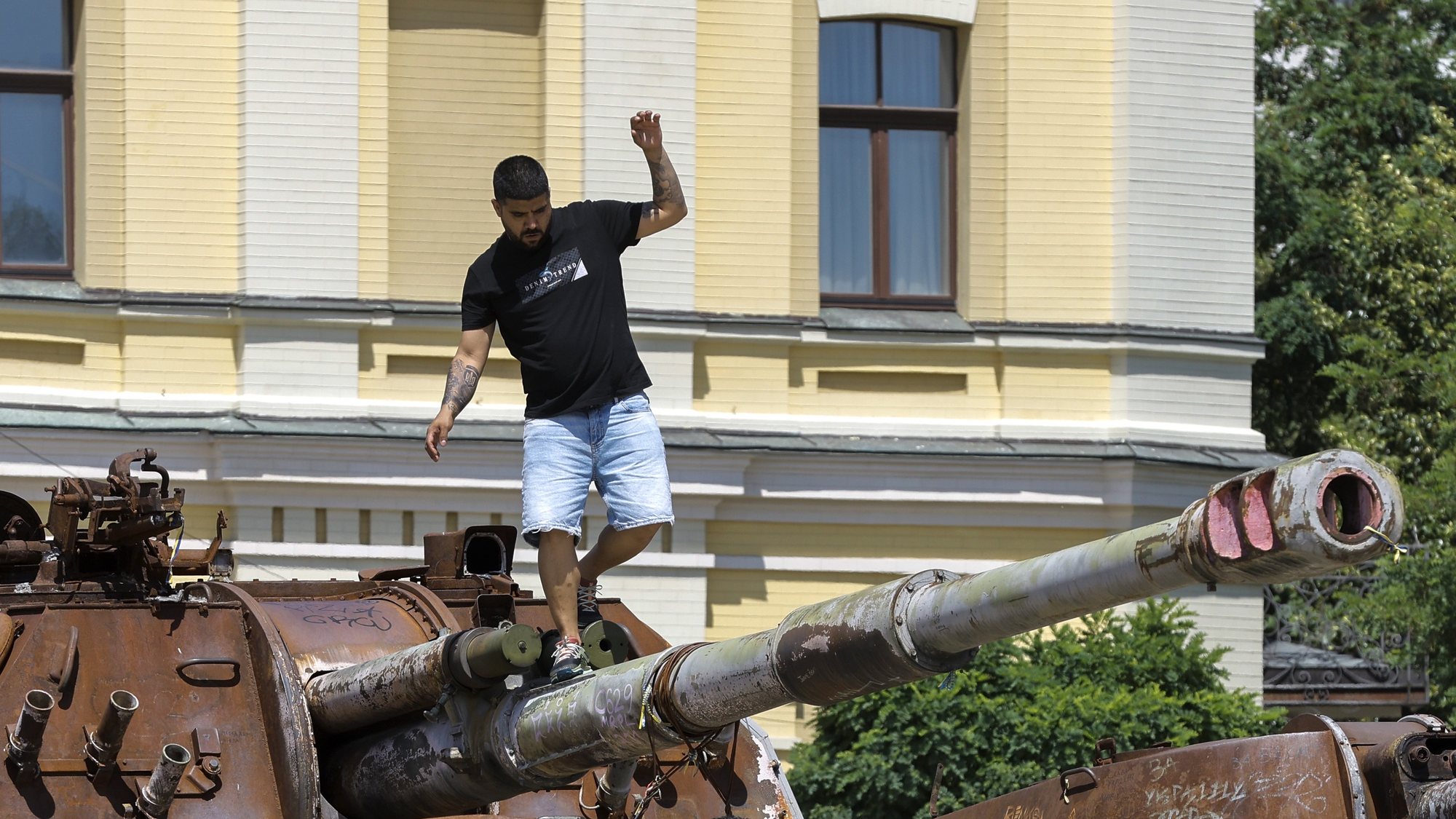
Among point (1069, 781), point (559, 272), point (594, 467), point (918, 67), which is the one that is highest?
point (918, 67)

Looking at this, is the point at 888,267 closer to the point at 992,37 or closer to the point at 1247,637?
the point at 992,37

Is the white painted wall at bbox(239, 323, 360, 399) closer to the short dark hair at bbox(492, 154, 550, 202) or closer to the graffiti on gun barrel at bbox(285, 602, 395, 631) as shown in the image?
the graffiti on gun barrel at bbox(285, 602, 395, 631)

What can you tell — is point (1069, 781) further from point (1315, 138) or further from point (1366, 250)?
point (1315, 138)

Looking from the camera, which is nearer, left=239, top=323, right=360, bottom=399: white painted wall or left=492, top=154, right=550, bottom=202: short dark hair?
left=492, top=154, right=550, bottom=202: short dark hair

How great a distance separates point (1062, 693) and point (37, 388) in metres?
6.23

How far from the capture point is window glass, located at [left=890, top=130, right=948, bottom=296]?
16.5 metres

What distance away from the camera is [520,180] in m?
6.90

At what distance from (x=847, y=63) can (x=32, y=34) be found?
519cm

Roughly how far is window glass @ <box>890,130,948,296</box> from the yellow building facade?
26 mm

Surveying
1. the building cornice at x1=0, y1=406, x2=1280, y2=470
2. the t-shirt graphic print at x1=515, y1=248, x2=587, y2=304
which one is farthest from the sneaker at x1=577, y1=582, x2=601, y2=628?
the building cornice at x1=0, y1=406, x2=1280, y2=470

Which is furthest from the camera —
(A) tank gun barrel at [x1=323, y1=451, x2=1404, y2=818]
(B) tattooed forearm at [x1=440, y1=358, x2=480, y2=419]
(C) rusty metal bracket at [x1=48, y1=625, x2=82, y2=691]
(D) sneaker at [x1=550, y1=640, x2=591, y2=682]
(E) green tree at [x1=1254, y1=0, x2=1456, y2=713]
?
(E) green tree at [x1=1254, y1=0, x2=1456, y2=713]

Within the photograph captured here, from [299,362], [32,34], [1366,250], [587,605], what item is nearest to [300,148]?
[299,362]

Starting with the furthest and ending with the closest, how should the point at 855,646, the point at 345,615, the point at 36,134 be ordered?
the point at 36,134
the point at 345,615
the point at 855,646

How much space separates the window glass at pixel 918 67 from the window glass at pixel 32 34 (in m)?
5.29
